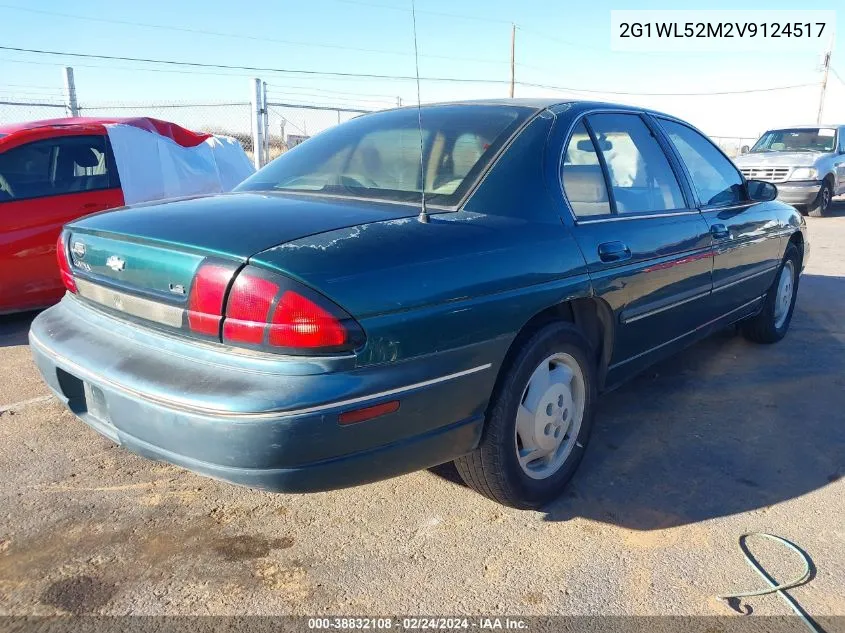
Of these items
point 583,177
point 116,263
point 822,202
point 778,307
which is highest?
point 583,177

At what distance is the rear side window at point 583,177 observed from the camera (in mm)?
2781

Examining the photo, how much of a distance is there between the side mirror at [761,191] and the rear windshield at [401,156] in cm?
220

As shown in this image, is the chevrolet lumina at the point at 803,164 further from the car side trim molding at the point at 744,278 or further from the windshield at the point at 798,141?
the car side trim molding at the point at 744,278

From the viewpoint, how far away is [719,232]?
371 cm

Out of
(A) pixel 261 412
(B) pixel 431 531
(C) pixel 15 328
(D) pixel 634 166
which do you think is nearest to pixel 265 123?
(C) pixel 15 328

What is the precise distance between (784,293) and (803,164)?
9.95 metres

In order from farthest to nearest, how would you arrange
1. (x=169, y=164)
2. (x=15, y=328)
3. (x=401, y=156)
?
(x=169, y=164), (x=15, y=328), (x=401, y=156)

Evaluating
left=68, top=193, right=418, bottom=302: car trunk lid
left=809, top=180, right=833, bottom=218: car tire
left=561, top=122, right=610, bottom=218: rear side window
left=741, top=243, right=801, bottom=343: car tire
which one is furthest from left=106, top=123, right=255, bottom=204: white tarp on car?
left=809, top=180, right=833, bottom=218: car tire

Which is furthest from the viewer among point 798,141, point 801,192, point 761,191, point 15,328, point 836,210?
point 836,210

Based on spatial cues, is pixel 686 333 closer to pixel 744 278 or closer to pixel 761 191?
pixel 744 278

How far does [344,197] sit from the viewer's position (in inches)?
103

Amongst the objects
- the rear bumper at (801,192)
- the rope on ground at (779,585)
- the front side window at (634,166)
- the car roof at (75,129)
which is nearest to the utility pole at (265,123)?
the car roof at (75,129)

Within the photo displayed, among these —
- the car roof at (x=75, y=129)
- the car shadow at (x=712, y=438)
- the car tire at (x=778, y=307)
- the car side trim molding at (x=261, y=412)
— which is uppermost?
the car roof at (x=75, y=129)

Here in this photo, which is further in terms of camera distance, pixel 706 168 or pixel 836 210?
pixel 836 210
